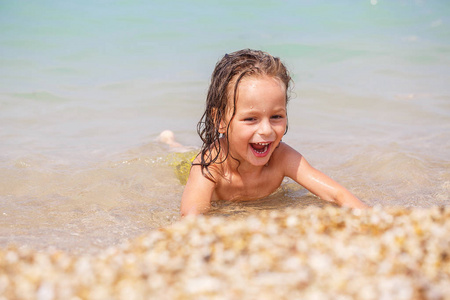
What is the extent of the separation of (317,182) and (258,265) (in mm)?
2420

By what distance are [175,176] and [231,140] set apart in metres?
1.38

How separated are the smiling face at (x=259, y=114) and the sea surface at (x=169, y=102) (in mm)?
592

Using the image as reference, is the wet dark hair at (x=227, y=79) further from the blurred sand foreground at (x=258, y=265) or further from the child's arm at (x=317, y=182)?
the blurred sand foreground at (x=258, y=265)

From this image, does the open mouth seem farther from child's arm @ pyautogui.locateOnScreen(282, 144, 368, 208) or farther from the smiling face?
child's arm @ pyautogui.locateOnScreen(282, 144, 368, 208)

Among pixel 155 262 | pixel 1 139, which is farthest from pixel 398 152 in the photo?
pixel 1 139

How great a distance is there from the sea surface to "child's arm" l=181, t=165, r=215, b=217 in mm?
182

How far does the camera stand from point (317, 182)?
3615mm

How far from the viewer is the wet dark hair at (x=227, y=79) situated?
3388 millimetres

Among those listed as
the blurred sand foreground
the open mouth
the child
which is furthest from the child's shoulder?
the blurred sand foreground

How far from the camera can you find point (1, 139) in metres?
6.00

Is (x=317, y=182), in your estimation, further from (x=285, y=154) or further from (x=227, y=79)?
(x=227, y=79)

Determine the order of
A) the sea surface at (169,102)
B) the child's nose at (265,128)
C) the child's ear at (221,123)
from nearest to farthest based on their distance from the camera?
1. the child's nose at (265,128)
2. the child's ear at (221,123)
3. the sea surface at (169,102)

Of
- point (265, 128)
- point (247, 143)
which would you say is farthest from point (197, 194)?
point (265, 128)

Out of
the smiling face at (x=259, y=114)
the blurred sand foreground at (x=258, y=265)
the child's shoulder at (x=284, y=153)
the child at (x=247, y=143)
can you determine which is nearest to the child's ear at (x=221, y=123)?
the child at (x=247, y=143)
